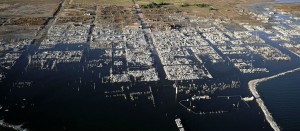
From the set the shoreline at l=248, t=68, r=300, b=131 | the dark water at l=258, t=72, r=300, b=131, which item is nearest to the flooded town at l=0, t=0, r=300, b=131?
the shoreline at l=248, t=68, r=300, b=131

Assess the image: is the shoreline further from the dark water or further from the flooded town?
the dark water

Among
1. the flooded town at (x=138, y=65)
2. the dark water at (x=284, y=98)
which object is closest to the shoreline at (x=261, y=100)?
the flooded town at (x=138, y=65)

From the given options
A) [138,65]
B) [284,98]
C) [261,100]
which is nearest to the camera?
[261,100]

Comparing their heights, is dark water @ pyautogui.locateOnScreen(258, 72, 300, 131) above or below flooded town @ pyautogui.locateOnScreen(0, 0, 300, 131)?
above

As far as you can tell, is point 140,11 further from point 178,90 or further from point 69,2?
point 178,90

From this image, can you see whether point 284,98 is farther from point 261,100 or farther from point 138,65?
point 138,65

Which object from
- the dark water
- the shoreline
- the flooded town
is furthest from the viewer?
the flooded town

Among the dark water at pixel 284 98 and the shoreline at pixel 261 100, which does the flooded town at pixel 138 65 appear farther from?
the dark water at pixel 284 98

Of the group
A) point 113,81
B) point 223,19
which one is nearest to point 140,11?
point 223,19

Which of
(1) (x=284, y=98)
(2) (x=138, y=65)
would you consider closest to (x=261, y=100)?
(1) (x=284, y=98)
